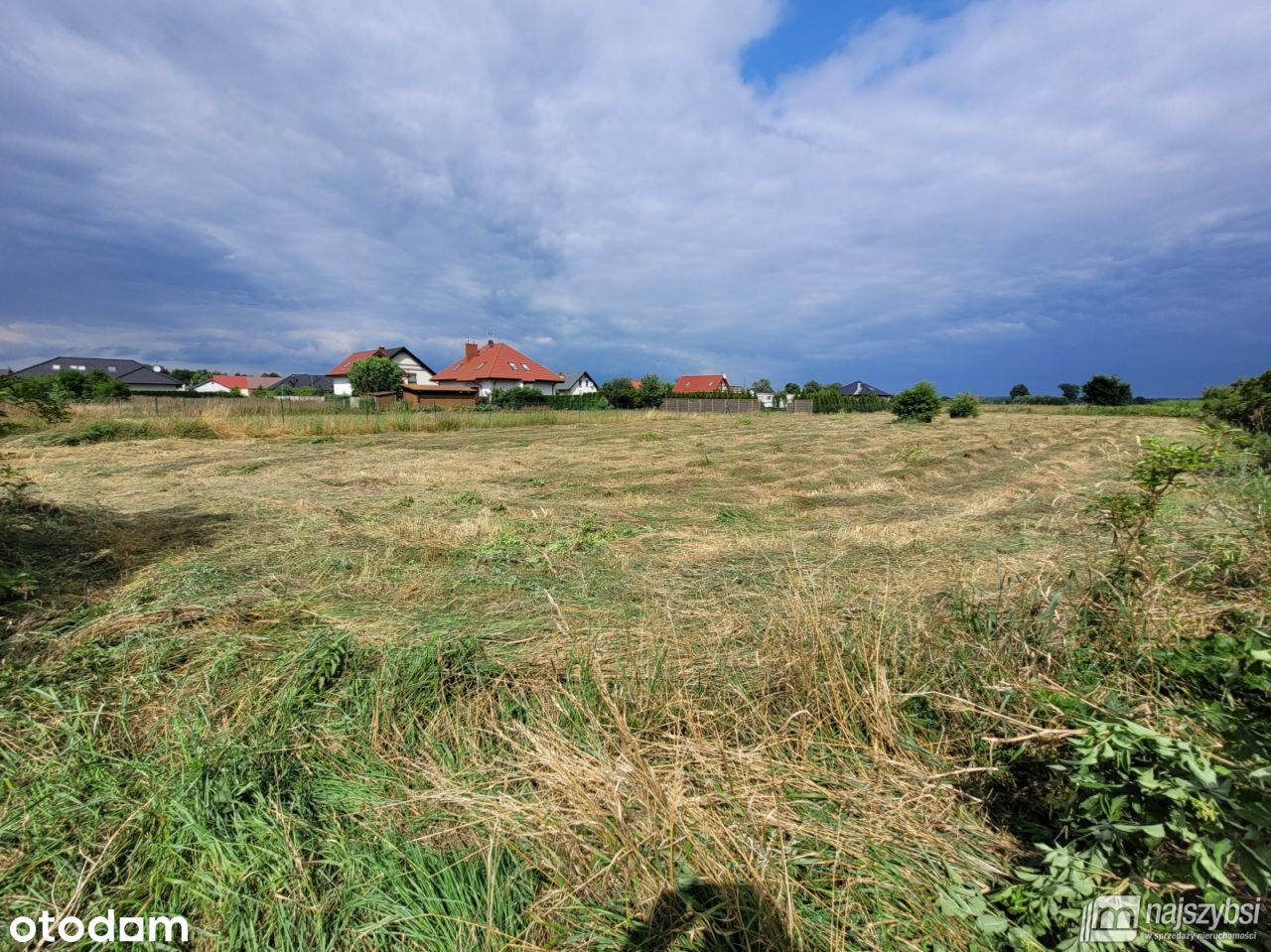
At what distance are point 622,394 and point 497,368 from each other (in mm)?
15201

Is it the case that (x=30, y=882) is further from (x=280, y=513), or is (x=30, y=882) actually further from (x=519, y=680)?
(x=280, y=513)

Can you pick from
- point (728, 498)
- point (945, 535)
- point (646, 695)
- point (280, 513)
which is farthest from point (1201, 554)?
point (280, 513)

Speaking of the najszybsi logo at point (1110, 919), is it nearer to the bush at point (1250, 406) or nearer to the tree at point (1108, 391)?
the bush at point (1250, 406)

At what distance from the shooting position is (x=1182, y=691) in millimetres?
2082

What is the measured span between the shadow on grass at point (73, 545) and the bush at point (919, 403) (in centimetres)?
3070

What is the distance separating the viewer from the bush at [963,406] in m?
35.3

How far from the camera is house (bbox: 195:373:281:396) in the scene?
251ft

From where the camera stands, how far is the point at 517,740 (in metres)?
2.32

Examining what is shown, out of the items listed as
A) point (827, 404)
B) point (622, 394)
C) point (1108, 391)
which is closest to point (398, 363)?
point (622, 394)

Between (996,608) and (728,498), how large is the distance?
5.55 metres

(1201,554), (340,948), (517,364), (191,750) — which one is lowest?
(340,948)

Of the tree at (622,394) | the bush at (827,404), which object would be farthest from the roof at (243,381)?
the bush at (827,404)

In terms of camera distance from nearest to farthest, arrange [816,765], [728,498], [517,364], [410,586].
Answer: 1. [816,765]
2. [410,586]
3. [728,498]
4. [517,364]

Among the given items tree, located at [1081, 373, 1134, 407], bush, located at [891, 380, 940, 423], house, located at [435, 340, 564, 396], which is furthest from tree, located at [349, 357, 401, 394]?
tree, located at [1081, 373, 1134, 407]
